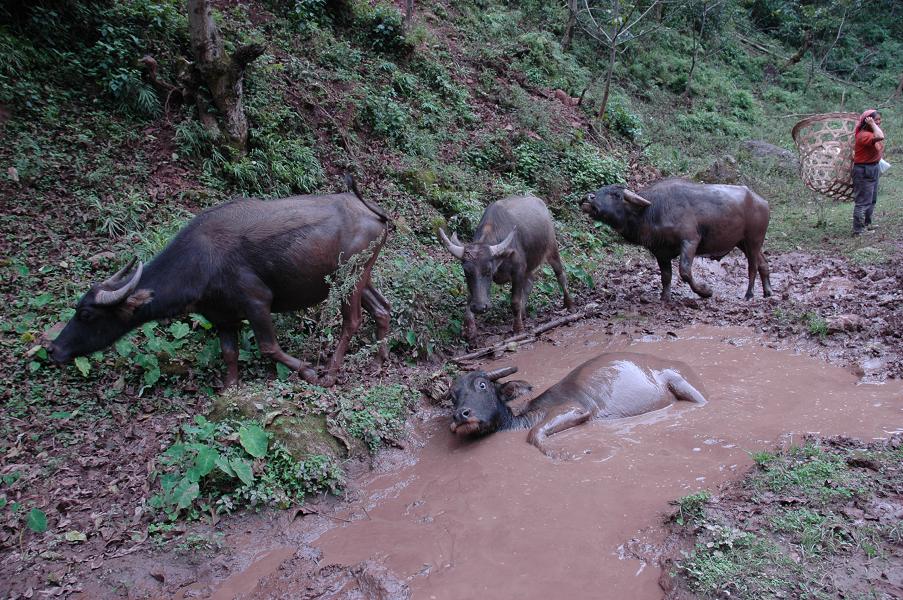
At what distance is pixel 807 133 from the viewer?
13422 millimetres

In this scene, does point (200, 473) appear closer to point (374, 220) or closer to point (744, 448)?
point (374, 220)

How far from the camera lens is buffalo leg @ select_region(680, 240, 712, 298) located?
903 centimetres

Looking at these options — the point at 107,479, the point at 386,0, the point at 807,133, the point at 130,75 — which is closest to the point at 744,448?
the point at 107,479

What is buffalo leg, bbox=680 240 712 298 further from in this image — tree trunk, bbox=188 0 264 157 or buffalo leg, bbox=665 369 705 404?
tree trunk, bbox=188 0 264 157

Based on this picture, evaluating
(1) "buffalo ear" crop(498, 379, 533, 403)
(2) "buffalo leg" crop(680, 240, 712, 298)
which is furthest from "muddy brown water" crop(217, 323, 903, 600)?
(2) "buffalo leg" crop(680, 240, 712, 298)

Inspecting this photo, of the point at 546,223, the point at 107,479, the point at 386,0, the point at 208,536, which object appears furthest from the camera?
the point at 386,0

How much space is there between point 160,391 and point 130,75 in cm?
629

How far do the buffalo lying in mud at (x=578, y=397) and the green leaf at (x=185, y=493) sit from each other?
2.19 meters

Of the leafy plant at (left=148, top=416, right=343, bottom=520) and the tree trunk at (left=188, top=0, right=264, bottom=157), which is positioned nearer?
the leafy plant at (left=148, top=416, right=343, bottom=520)

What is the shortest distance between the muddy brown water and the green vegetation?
0.28 metres

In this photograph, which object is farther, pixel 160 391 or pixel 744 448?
pixel 160 391

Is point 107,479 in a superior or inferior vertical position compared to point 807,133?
inferior

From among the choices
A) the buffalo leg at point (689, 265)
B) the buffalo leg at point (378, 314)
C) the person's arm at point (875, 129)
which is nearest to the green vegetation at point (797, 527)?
the buffalo leg at point (378, 314)

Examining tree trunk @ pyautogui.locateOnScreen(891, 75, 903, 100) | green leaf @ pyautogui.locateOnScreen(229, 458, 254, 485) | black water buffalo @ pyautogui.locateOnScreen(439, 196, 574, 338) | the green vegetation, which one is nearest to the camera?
the green vegetation
